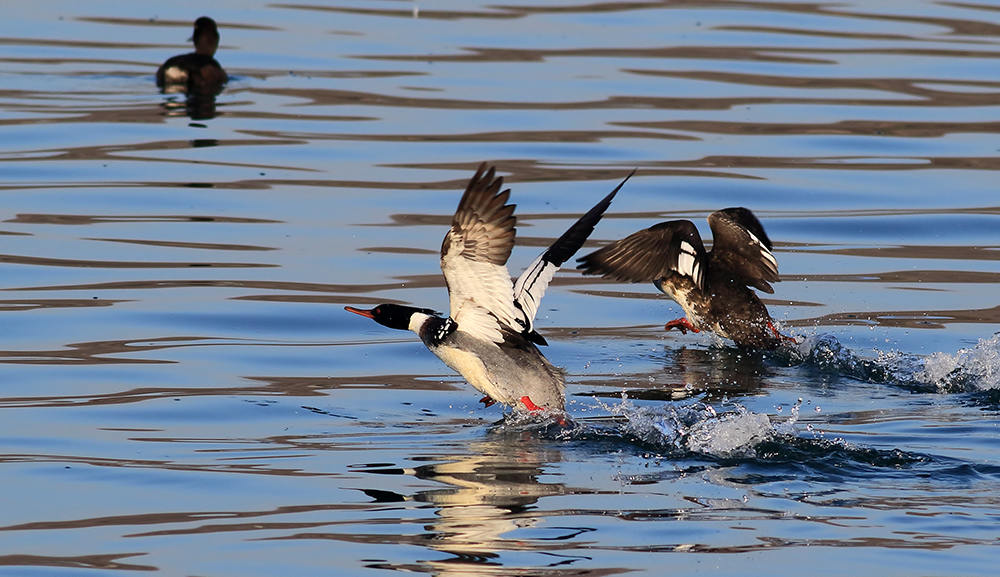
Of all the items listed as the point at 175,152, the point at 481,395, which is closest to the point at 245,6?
the point at 175,152

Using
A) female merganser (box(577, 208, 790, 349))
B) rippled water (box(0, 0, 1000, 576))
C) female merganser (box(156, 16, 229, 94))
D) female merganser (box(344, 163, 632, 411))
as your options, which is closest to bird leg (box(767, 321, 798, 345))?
female merganser (box(577, 208, 790, 349))

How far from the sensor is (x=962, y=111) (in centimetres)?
1736

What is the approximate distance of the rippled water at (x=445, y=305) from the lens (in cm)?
597

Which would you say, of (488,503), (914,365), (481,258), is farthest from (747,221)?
(488,503)

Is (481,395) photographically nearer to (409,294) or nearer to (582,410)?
(582,410)

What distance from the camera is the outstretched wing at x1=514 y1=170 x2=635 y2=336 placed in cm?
773

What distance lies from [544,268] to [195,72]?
10.7 m

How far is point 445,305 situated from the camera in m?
10.4

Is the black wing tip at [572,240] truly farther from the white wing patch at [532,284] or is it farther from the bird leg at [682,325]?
the bird leg at [682,325]

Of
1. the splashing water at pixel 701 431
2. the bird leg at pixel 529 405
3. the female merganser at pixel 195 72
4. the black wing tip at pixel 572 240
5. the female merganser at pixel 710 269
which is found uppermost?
the female merganser at pixel 195 72

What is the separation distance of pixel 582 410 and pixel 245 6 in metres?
18.1

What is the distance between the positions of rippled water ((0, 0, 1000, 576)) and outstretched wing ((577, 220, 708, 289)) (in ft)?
1.53

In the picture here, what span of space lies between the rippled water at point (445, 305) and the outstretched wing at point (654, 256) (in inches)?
18.3

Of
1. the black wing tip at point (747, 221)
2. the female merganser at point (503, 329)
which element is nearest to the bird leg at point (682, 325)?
the black wing tip at point (747, 221)
